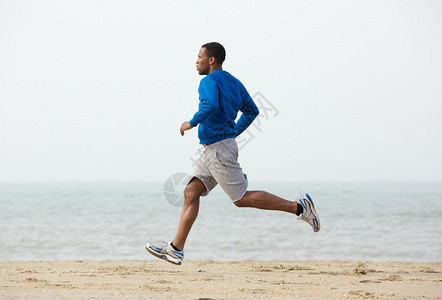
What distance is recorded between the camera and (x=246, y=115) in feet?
14.8

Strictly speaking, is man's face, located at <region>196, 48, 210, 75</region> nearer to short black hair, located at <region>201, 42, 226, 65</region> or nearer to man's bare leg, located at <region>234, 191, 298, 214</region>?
short black hair, located at <region>201, 42, 226, 65</region>

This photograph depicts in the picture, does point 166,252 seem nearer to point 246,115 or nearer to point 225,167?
point 225,167

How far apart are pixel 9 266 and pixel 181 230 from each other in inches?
119

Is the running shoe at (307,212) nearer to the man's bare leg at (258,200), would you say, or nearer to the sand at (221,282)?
the man's bare leg at (258,200)

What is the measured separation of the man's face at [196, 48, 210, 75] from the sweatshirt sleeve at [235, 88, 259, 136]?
1.58ft

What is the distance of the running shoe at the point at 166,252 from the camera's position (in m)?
4.11

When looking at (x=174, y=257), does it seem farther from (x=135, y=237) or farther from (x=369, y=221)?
(x=369, y=221)

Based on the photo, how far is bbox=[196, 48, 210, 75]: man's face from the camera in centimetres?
423

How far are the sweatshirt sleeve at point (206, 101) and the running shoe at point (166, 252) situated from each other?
1121 millimetres

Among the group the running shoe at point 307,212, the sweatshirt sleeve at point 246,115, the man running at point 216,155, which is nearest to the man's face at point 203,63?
the man running at point 216,155

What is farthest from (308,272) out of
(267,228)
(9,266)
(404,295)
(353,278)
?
(267,228)

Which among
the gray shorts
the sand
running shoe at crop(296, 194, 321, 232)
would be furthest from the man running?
the sand

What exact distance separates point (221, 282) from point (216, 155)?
3.96 ft

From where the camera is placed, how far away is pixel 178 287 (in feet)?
13.2
